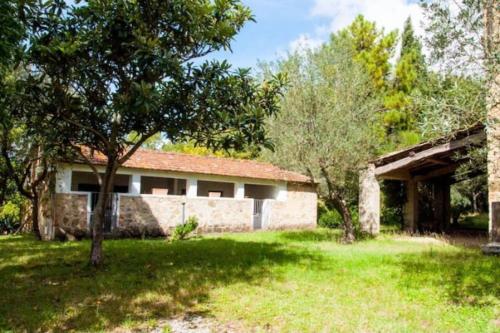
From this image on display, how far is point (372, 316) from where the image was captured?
6.43 meters

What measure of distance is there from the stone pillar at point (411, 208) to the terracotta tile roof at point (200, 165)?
537cm

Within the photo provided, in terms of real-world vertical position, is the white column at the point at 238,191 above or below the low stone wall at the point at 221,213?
above

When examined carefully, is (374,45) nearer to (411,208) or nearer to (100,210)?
(411,208)

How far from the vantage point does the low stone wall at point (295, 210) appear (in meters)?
23.8

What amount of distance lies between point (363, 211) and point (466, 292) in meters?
9.77

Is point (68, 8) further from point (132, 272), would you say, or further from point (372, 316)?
point (372, 316)

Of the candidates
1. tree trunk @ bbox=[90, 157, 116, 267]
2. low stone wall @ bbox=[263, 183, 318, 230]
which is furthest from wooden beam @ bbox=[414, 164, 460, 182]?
tree trunk @ bbox=[90, 157, 116, 267]

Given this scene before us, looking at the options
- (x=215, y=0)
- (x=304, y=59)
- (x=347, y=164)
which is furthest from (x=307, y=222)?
(x=215, y=0)

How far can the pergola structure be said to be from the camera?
13.1 metres

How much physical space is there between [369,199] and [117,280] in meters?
11.6

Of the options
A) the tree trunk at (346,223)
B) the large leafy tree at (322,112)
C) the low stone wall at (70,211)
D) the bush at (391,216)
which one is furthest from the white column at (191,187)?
the bush at (391,216)

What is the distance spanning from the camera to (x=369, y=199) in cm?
1722

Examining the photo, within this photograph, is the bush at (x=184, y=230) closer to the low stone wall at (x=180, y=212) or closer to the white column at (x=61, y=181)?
the low stone wall at (x=180, y=212)

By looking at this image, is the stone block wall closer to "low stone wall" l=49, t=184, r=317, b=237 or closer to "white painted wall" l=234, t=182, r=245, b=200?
"low stone wall" l=49, t=184, r=317, b=237
